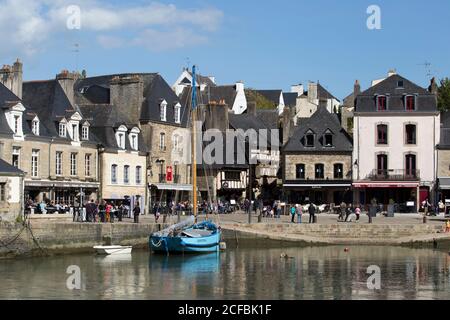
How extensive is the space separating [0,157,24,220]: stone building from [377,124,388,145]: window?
1044 inches

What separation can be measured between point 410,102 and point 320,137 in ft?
20.6

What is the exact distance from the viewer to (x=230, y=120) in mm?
74375

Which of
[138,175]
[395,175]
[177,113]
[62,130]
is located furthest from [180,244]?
[395,175]

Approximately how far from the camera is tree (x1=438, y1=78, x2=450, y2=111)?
258 feet

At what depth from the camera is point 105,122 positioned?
184 ft

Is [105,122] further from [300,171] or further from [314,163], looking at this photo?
[314,163]

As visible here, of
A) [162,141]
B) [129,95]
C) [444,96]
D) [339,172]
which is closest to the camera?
[129,95]

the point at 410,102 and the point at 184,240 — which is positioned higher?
the point at 410,102

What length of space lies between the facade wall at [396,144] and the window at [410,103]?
1.59ft

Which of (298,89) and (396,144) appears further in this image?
(298,89)

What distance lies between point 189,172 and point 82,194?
13258 millimetres

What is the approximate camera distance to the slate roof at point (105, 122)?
183 ft

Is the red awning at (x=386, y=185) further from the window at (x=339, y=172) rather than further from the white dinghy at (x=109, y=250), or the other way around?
the white dinghy at (x=109, y=250)

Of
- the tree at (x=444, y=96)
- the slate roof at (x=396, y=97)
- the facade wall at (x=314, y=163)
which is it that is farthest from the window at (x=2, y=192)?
the tree at (x=444, y=96)
